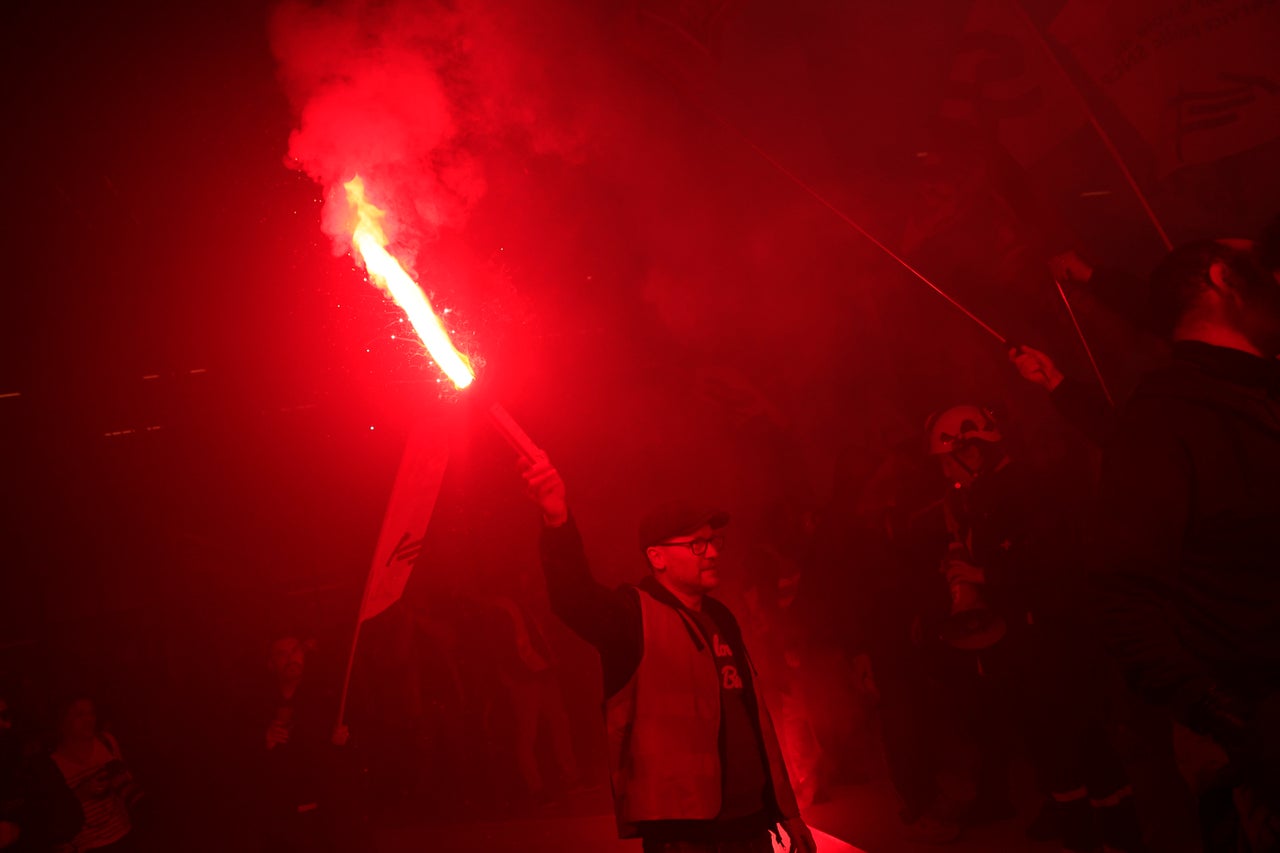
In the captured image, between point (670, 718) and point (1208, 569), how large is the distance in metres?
1.93

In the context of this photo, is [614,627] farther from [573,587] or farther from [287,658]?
[287,658]

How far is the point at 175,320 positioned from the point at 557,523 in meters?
9.50

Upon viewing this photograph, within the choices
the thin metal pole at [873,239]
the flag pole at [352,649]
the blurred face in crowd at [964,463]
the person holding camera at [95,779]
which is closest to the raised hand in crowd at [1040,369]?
the thin metal pole at [873,239]

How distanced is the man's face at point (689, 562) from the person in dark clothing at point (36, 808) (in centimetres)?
477

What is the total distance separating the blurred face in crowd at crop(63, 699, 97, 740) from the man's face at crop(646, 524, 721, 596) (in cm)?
511

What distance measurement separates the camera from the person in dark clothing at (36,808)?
19.4 ft

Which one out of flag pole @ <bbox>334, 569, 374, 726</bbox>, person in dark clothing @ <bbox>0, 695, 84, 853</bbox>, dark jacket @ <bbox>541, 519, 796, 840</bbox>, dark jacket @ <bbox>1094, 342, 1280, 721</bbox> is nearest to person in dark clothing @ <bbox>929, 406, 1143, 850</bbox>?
dark jacket @ <bbox>541, 519, 796, 840</bbox>

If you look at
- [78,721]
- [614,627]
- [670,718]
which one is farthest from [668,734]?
[78,721]

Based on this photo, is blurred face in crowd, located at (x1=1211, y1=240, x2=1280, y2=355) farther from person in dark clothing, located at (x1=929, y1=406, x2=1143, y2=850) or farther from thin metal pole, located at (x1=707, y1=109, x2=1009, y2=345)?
person in dark clothing, located at (x1=929, y1=406, x2=1143, y2=850)

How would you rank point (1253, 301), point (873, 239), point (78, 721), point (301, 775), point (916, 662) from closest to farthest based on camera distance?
1. point (1253, 301)
2. point (873, 239)
3. point (916, 662)
4. point (301, 775)
5. point (78, 721)

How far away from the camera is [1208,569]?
7.95 feet

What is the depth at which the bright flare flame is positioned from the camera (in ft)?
12.0

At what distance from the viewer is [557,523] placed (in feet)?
11.7

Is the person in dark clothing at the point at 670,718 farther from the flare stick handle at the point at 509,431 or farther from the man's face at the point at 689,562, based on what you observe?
the man's face at the point at 689,562
